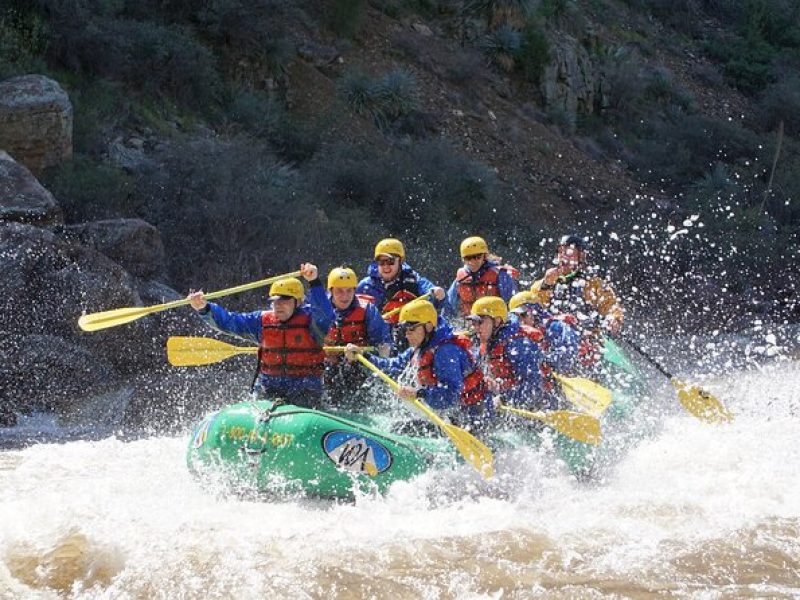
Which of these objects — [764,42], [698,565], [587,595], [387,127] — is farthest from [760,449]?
[764,42]

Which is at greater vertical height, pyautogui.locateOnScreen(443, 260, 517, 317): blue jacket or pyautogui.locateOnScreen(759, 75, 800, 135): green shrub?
pyautogui.locateOnScreen(443, 260, 517, 317): blue jacket

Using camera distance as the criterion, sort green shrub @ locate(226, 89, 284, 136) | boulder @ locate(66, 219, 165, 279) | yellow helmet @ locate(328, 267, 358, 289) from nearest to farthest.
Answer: yellow helmet @ locate(328, 267, 358, 289)
boulder @ locate(66, 219, 165, 279)
green shrub @ locate(226, 89, 284, 136)

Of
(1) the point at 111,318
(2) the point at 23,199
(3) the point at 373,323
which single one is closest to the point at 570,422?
(3) the point at 373,323

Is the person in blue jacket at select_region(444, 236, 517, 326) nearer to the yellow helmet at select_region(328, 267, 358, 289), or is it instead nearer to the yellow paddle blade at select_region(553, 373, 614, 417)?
the yellow paddle blade at select_region(553, 373, 614, 417)

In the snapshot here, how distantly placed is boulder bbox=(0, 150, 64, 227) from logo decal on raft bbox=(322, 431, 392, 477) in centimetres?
556

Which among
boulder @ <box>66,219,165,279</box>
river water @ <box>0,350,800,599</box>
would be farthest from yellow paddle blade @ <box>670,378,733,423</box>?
boulder @ <box>66,219,165,279</box>

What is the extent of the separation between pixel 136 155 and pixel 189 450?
782cm

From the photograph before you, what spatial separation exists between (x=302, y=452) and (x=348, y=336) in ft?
5.16

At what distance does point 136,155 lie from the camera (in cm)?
1409

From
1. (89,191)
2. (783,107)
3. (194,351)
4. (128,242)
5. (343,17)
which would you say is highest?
(194,351)

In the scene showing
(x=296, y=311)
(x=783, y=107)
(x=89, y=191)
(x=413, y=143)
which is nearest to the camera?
(x=296, y=311)

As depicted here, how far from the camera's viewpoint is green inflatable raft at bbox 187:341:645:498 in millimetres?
6746

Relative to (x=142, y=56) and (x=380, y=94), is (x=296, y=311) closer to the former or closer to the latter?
(x=142, y=56)

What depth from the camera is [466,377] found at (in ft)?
23.5
